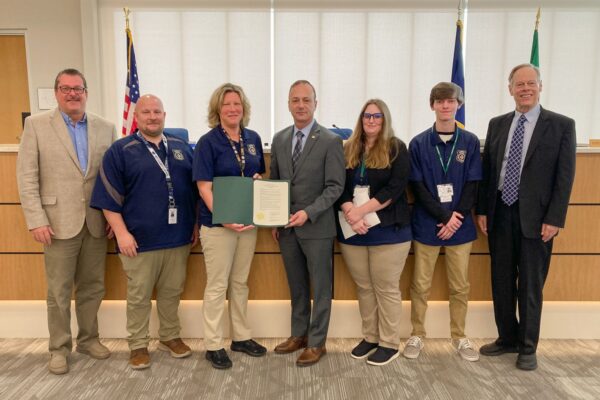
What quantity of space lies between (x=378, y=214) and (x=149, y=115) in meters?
1.42

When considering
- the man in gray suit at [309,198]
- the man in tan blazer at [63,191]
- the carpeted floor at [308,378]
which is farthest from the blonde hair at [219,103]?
the carpeted floor at [308,378]

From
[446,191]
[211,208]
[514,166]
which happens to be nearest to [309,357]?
[211,208]

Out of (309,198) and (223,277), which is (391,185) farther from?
(223,277)

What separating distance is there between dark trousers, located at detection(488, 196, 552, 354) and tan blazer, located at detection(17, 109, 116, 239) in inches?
96.4

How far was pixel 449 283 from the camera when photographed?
256 cm

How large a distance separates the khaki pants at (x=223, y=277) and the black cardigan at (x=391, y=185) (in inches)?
26.8

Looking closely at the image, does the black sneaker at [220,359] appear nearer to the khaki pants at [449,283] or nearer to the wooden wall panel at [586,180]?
the khaki pants at [449,283]

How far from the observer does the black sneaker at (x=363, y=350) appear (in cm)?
253

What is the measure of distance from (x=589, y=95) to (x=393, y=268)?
5187mm

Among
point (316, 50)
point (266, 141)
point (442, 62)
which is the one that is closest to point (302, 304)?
point (266, 141)

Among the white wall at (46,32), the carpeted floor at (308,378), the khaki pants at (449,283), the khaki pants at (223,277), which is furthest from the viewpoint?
the white wall at (46,32)

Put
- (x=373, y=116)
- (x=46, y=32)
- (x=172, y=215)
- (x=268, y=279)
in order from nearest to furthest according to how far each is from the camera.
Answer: (x=373, y=116), (x=172, y=215), (x=268, y=279), (x=46, y=32)

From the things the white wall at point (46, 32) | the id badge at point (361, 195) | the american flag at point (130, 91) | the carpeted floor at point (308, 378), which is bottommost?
the carpeted floor at point (308, 378)

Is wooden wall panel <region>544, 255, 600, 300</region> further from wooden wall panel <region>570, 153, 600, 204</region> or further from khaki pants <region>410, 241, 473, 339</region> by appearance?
khaki pants <region>410, 241, 473, 339</region>
